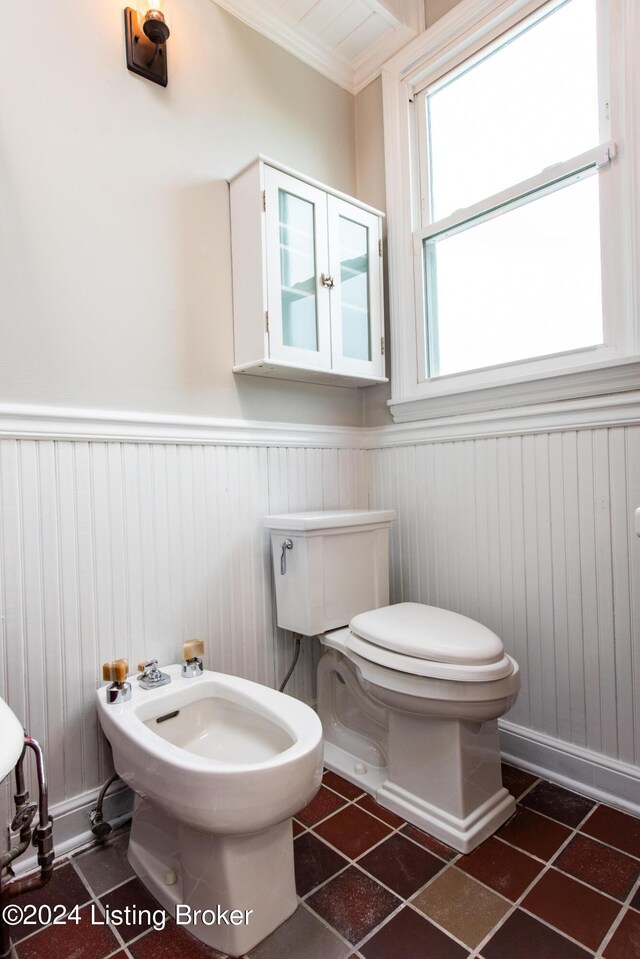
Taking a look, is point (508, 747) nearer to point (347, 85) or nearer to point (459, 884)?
point (459, 884)

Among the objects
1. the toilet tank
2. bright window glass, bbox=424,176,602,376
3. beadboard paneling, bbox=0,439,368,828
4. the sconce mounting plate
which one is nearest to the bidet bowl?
beadboard paneling, bbox=0,439,368,828

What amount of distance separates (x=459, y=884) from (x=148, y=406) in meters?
1.39

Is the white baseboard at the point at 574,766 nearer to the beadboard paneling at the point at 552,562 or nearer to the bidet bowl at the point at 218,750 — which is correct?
the beadboard paneling at the point at 552,562

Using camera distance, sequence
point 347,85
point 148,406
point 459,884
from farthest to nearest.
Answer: point 347,85
point 148,406
point 459,884

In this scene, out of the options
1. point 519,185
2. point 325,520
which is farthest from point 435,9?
point 325,520

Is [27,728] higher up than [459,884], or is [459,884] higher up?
[27,728]

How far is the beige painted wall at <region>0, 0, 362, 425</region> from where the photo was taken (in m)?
1.31

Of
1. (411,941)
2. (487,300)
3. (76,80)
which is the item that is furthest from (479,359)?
(411,941)

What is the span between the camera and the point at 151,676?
1.37 metres

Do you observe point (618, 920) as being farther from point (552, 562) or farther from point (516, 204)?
point (516, 204)

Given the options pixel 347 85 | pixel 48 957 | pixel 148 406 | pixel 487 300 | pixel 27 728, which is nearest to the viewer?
pixel 48 957

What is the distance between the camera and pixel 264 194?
1621mm

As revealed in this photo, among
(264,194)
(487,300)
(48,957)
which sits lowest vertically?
(48,957)

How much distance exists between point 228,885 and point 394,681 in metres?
0.55
